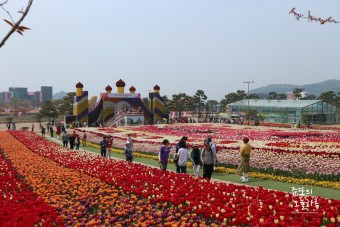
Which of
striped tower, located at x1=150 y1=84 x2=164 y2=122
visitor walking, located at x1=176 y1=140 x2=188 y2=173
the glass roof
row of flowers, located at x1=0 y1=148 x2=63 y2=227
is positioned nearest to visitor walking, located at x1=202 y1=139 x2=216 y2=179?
visitor walking, located at x1=176 y1=140 x2=188 y2=173

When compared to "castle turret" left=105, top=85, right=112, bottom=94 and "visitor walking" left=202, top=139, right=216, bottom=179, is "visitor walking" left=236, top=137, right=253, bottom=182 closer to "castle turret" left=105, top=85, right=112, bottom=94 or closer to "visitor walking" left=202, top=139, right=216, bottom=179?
"visitor walking" left=202, top=139, right=216, bottom=179

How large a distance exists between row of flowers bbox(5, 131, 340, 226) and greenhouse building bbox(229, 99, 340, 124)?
2007 inches

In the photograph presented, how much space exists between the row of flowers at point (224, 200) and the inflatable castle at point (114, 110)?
41.4 meters

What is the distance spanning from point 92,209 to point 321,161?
1042cm

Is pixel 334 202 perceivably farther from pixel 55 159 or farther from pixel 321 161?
pixel 55 159

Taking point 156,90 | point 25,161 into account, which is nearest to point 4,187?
point 25,161

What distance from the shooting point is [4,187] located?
11.6 metres

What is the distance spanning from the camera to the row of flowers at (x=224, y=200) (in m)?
6.99

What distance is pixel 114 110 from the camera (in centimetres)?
5666

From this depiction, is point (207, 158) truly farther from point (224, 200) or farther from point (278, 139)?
point (278, 139)

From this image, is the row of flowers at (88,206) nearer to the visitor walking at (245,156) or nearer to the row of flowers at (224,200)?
the row of flowers at (224,200)

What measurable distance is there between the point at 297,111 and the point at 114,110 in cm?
2872

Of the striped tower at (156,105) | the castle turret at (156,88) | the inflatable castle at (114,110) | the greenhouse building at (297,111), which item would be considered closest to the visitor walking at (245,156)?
the inflatable castle at (114,110)

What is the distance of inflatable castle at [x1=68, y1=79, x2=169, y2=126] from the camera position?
177 ft
